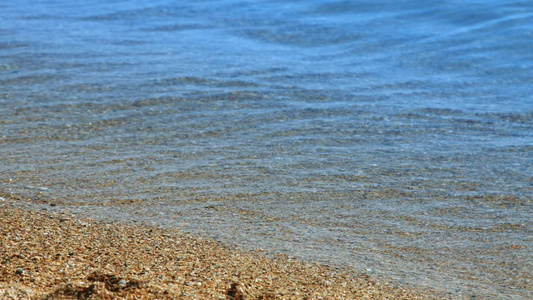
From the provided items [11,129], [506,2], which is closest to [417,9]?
[506,2]

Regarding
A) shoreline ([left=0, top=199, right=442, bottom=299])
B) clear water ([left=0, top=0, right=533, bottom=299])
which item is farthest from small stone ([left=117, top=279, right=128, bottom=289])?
clear water ([left=0, top=0, right=533, bottom=299])

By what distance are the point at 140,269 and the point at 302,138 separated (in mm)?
3617

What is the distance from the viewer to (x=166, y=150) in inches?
261

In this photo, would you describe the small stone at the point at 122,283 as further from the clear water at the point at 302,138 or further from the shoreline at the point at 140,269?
the clear water at the point at 302,138

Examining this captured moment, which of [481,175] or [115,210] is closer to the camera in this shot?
[115,210]

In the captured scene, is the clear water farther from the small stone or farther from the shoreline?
the small stone

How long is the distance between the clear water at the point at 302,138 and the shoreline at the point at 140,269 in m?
0.27

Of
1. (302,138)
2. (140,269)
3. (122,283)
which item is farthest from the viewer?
(302,138)

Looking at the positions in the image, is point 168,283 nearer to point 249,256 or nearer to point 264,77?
point 249,256

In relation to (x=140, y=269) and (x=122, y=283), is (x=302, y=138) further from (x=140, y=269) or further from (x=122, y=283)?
(x=122, y=283)

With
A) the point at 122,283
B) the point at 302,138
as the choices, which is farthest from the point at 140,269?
the point at 302,138

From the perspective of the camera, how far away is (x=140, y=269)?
3.82 m

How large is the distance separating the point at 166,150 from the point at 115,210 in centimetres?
163

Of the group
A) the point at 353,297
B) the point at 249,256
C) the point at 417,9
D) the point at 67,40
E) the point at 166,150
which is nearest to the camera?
the point at 353,297
